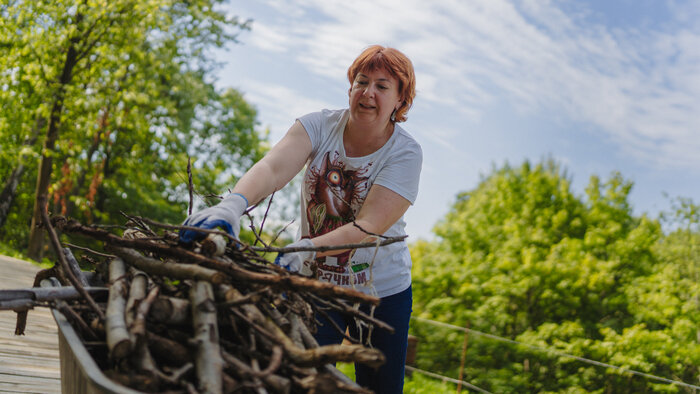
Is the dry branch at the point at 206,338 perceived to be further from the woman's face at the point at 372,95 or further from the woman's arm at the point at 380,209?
the woman's face at the point at 372,95

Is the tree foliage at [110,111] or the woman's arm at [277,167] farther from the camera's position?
the tree foliage at [110,111]

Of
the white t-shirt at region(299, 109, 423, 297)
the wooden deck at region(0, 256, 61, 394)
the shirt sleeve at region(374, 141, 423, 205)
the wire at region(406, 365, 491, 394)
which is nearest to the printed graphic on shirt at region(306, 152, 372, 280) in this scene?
the white t-shirt at region(299, 109, 423, 297)

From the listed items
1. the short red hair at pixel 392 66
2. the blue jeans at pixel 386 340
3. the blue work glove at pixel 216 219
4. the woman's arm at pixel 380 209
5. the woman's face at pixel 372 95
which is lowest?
the blue jeans at pixel 386 340

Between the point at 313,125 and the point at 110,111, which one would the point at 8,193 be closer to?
the point at 110,111

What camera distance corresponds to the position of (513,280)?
35.2 ft

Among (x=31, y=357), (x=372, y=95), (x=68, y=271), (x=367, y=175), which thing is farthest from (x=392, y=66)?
(x=31, y=357)

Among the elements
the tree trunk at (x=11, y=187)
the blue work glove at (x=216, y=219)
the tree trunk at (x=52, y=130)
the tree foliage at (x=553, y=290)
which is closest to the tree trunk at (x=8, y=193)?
the tree trunk at (x=11, y=187)

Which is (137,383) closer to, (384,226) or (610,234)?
(384,226)

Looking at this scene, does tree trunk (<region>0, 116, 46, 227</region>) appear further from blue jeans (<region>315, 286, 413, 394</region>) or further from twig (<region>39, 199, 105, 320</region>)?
twig (<region>39, 199, 105, 320</region>)

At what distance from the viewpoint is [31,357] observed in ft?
11.9

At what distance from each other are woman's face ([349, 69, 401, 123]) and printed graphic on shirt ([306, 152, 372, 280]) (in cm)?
19

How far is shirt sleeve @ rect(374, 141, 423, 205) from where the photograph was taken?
212 cm

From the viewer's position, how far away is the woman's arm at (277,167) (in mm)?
1911

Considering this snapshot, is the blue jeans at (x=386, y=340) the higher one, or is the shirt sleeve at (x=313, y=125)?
the shirt sleeve at (x=313, y=125)
